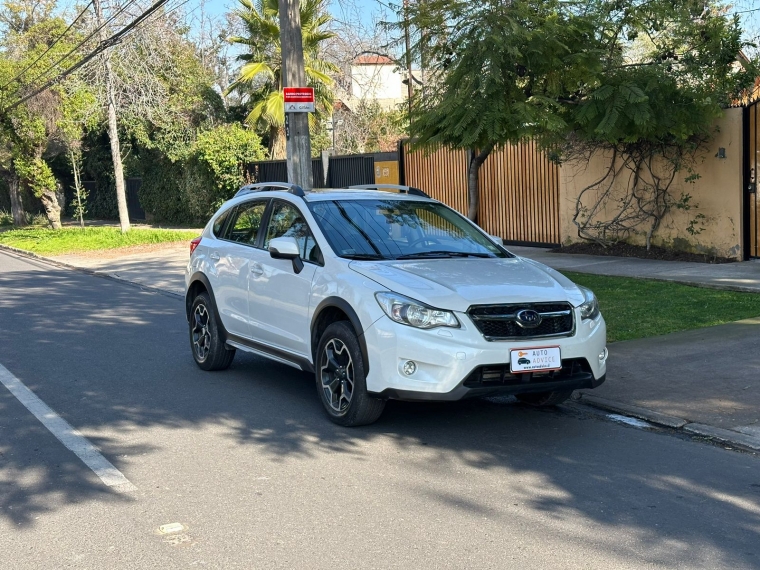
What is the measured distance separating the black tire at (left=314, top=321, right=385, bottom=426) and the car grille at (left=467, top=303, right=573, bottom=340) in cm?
88

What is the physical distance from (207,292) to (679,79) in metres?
8.93

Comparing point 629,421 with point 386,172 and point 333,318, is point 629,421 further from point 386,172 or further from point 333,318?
point 386,172

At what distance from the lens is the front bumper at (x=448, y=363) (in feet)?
19.8

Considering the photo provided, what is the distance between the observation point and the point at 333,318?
6.91 m

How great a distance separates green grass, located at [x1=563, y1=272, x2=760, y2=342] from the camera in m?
9.95

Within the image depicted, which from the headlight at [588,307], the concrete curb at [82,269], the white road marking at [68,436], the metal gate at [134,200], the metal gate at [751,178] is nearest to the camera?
the white road marking at [68,436]

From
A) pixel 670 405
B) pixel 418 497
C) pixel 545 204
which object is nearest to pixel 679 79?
pixel 545 204

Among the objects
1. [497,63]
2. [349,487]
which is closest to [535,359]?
[349,487]

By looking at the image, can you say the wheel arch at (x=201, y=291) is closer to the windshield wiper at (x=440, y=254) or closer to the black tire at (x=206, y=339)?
the black tire at (x=206, y=339)

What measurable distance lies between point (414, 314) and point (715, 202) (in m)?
10.1

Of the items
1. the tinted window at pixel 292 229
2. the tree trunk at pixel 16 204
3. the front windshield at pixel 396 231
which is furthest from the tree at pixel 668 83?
the tree trunk at pixel 16 204

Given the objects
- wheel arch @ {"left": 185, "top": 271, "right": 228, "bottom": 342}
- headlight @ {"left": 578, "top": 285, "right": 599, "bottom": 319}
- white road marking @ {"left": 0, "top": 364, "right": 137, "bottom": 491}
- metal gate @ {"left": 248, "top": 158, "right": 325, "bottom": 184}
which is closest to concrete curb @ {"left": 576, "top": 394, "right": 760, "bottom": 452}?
headlight @ {"left": 578, "top": 285, "right": 599, "bottom": 319}

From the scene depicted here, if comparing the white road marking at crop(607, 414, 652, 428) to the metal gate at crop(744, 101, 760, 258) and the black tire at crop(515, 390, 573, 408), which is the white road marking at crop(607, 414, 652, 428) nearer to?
the black tire at crop(515, 390, 573, 408)

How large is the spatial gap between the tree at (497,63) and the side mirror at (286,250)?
221 inches
